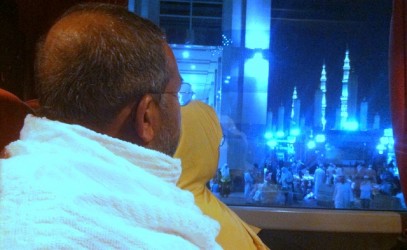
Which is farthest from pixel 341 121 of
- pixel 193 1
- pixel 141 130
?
pixel 141 130

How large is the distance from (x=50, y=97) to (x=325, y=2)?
2360 millimetres

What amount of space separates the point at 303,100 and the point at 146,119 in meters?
2.14

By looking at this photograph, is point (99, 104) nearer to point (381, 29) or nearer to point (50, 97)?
point (50, 97)

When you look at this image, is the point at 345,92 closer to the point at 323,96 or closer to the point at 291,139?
the point at 323,96

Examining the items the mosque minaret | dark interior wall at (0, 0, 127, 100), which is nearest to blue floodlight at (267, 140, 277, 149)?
the mosque minaret

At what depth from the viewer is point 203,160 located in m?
1.42

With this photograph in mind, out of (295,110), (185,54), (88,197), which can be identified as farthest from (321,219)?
(88,197)

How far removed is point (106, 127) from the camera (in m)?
0.70

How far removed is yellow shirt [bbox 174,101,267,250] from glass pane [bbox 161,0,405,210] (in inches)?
39.9

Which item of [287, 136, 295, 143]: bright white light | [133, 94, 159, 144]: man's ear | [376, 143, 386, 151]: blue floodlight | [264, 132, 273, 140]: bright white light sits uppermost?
[133, 94, 159, 144]: man's ear

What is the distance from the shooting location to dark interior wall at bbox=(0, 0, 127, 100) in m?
1.45

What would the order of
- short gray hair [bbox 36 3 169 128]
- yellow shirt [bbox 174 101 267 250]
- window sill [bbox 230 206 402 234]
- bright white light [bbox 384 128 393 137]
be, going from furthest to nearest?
bright white light [bbox 384 128 393 137], window sill [bbox 230 206 402 234], yellow shirt [bbox 174 101 267 250], short gray hair [bbox 36 3 169 128]

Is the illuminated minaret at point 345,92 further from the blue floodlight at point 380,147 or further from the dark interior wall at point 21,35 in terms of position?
the dark interior wall at point 21,35

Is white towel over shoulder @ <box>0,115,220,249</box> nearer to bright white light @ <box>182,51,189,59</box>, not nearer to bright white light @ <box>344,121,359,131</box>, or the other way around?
bright white light @ <box>182,51,189,59</box>
